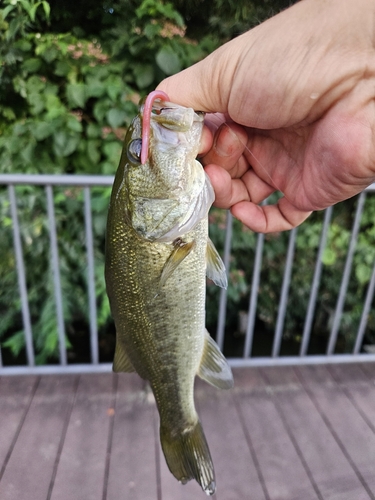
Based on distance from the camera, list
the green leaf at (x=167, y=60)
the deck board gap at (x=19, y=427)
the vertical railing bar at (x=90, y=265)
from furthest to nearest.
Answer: the green leaf at (x=167, y=60) → the vertical railing bar at (x=90, y=265) → the deck board gap at (x=19, y=427)

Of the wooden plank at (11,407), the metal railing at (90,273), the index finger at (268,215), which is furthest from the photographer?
the metal railing at (90,273)

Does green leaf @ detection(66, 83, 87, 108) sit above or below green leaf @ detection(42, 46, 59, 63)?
below

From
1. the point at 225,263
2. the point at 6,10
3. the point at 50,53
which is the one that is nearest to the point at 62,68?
the point at 50,53

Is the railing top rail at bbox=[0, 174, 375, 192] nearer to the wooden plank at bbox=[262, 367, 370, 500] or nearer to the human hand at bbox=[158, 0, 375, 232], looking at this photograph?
the human hand at bbox=[158, 0, 375, 232]

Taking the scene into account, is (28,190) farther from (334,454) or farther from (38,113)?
(334,454)

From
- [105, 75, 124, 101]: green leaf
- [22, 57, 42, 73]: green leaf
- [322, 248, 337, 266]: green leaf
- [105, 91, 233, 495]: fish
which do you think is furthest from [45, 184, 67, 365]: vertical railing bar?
[322, 248, 337, 266]: green leaf

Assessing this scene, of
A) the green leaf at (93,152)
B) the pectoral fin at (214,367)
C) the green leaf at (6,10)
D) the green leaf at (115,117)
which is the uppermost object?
the green leaf at (6,10)

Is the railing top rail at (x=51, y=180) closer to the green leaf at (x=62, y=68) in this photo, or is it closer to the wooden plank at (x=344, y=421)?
the green leaf at (x=62, y=68)

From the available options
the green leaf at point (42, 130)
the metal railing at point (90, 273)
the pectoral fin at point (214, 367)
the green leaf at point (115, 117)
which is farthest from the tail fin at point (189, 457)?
the green leaf at point (42, 130)
